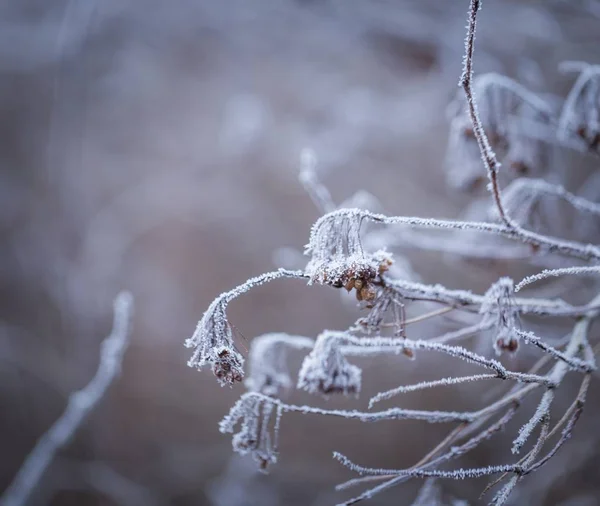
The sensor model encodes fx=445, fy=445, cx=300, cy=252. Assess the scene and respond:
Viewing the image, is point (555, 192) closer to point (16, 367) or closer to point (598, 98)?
point (598, 98)

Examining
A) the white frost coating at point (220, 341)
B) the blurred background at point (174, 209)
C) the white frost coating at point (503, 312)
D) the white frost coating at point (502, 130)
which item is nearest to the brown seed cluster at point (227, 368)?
the white frost coating at point (220, 341)

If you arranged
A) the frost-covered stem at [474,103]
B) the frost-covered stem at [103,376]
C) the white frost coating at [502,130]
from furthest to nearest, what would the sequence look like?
the frost-covered stem at [103,376]
the white frost coating at [502,130]
the frost-covered stem at [474,103]

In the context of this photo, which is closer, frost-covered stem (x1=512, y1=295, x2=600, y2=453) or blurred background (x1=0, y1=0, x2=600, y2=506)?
frost-covered stem (x1=512, y1=295, x2=600, y2=453)

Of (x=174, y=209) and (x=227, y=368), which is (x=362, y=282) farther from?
(x=174, y=209)

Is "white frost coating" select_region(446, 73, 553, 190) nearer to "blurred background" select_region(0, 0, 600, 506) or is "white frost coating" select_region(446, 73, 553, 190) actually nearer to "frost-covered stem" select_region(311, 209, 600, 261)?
"frost-covered stem" select_region(311, 209, 600, 261)

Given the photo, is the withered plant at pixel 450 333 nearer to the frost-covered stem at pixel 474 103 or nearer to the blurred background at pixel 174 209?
the frost-covered stem at pixel 474 103

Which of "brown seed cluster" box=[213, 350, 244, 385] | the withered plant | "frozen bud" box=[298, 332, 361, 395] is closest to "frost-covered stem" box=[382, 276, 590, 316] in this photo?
the withered plant

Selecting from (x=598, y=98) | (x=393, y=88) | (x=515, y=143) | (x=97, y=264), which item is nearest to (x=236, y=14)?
(x=393, y=88)

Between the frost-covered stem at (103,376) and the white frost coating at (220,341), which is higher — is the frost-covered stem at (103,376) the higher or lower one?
the higher one
